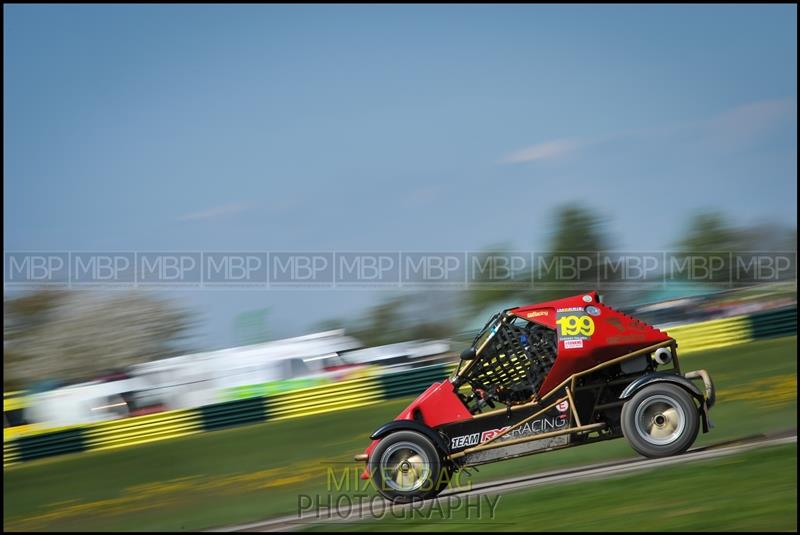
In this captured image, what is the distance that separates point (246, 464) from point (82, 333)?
68.6 feet

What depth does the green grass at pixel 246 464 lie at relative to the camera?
12688 millimetres

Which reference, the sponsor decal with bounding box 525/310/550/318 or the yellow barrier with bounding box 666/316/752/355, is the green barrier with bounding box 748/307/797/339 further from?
the sponsor decal with bounding box 525/310/550/318

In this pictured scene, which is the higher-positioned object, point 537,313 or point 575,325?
point 537,313

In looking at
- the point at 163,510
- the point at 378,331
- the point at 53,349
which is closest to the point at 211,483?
the point at 163,510

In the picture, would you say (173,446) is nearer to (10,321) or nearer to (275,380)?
(275,380)

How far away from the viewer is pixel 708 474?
8359 millimetres

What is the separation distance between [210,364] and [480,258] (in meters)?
12.2

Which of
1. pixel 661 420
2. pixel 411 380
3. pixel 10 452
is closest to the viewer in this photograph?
pixel 661 420

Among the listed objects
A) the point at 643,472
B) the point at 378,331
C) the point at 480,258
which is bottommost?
the point at 643,472

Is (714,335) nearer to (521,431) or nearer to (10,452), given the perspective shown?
(521,431)

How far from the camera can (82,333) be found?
34.3m

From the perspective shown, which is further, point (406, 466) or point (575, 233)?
point (575, 233)

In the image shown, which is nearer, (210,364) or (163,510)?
(163,510)

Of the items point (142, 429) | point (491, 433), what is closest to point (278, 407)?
point (142, 429)
